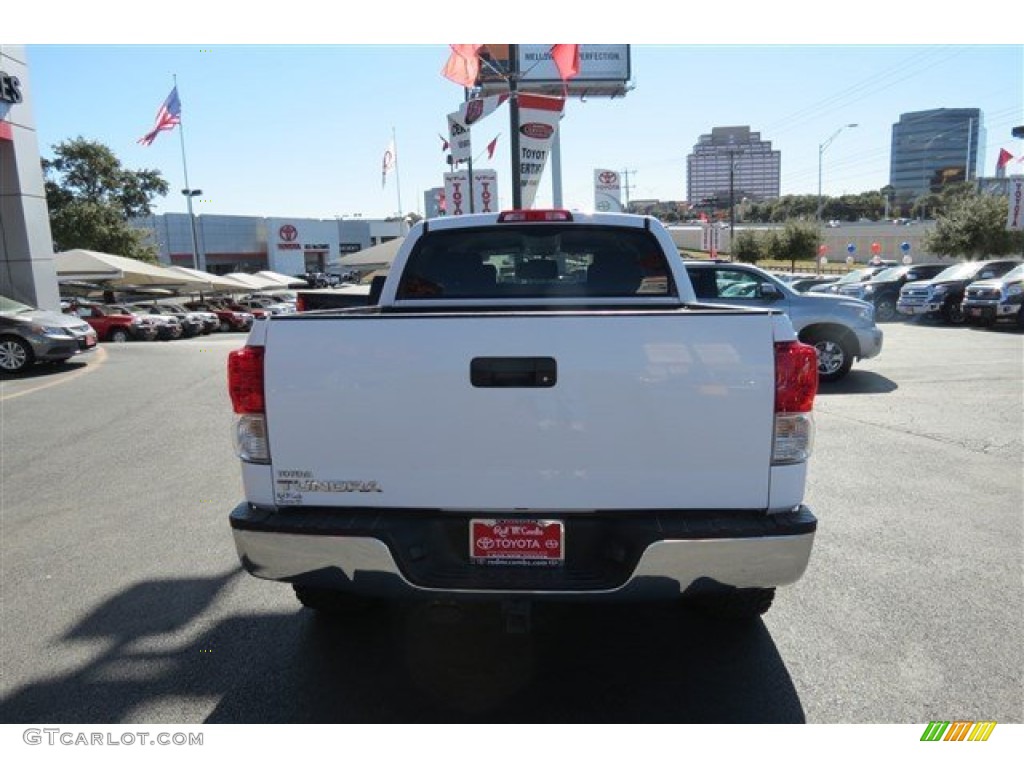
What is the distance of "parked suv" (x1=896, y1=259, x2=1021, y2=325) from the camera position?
19750mm

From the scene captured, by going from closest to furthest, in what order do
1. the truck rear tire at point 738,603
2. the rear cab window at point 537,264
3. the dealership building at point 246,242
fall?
the truck rear tire at point 738,603
the rear cab window at point 537,264
the dealership building at point 246,242

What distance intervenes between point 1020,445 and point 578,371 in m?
6.31

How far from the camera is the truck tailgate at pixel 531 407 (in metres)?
2.52

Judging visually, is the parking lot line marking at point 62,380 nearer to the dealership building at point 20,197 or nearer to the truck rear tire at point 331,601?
the dealership building at point 20,197

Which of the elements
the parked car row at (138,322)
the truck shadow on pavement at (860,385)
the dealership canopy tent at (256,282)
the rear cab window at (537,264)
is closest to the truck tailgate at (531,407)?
the rear cab window at (537,264)

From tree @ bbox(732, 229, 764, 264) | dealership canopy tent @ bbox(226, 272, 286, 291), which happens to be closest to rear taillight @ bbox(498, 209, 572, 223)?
dealership canopy tent @ bbox(226, 272, 286, 291)

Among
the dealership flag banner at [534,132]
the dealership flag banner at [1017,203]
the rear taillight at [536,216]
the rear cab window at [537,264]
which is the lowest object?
the rear cab window at [537,264]

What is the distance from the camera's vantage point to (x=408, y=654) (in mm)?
3309

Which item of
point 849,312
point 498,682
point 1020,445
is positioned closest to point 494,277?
point 498,682

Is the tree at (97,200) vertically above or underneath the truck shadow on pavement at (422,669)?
above

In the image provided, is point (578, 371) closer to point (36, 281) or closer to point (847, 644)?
point (847, 644)

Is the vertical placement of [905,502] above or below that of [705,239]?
below

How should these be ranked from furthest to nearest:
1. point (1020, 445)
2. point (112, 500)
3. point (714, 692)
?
point (1020, 445) → point (112, 500) → point (714, 692)

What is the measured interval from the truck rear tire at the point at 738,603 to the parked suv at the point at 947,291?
62.0 ft
